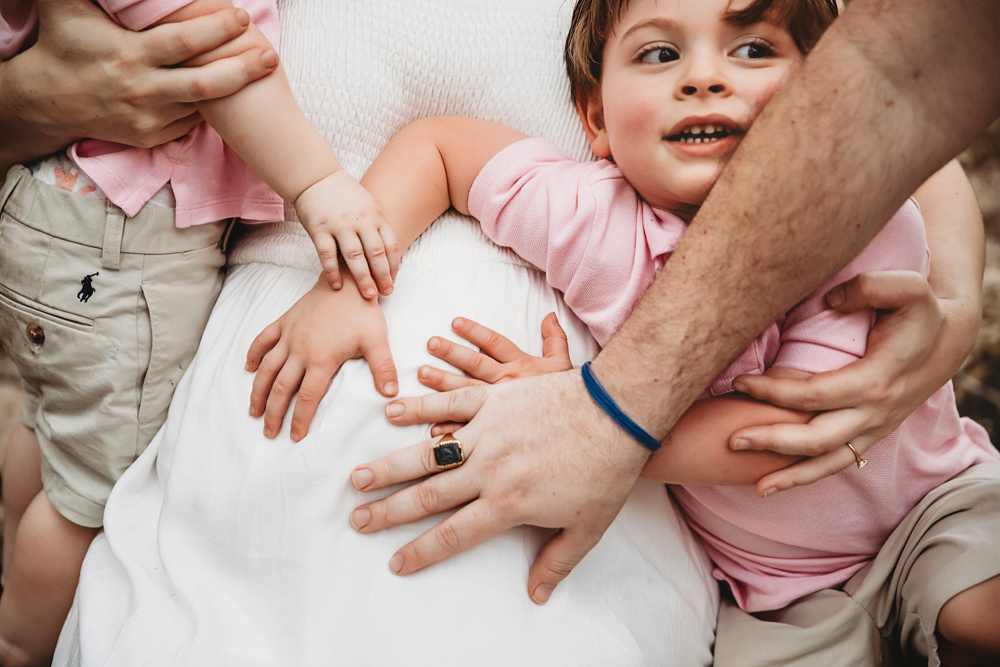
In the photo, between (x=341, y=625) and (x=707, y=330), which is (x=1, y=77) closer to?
(x=341, y=625)

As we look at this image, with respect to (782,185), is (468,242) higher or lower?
lower

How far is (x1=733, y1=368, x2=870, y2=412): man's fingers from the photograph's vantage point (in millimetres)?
776

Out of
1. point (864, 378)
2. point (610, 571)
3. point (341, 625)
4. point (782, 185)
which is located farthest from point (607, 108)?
point (341, 625)

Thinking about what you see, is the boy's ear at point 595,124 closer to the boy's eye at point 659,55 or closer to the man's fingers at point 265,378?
the boy's eye at point 659,55

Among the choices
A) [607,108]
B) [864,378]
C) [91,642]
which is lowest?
[91,642]

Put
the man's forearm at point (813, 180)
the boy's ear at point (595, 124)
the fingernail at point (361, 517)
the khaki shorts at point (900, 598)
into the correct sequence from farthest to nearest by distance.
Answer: the boy's ear at point (595, 124)
the khaki shorts at point (900, 598)
the fingernail at point (361, 517)
the man's forearm at point (813, 180)

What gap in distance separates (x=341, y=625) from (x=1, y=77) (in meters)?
0.86

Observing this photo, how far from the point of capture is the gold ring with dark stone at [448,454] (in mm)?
749

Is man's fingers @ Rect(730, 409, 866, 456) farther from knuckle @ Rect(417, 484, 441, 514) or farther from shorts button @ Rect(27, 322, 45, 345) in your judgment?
shorts button @ Rect(27, 322, 45, 345)

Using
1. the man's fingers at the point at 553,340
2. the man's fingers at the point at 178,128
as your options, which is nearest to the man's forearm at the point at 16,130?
the man's fingers at the point at 178,128

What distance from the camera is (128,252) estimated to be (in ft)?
2.93

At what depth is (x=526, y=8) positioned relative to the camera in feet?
3.41

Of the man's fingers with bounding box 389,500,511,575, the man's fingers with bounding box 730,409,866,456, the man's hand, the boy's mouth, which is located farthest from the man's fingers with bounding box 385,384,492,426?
the boy's mouth

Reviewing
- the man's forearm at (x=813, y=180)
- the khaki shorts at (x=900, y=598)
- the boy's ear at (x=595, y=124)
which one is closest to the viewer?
the man's forearm at (x=813, y=180)
